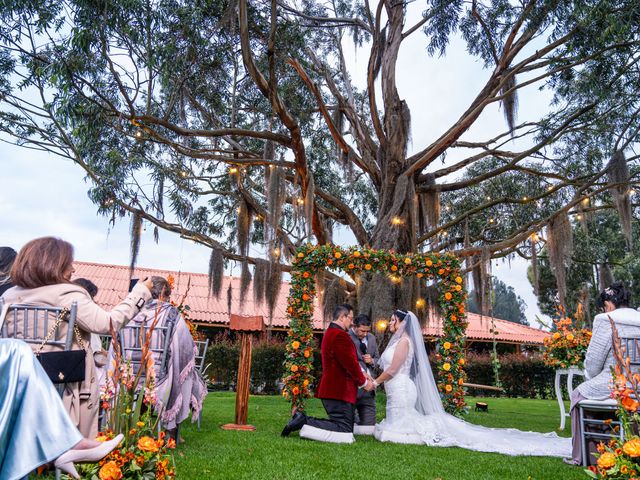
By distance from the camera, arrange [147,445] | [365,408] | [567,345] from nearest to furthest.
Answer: [147,445] < [567,345] < [365,408]

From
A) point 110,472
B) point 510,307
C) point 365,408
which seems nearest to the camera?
point 110,472

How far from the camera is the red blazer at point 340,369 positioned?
5.43 meters

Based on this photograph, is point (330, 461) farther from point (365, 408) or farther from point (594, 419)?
point (365, 408)

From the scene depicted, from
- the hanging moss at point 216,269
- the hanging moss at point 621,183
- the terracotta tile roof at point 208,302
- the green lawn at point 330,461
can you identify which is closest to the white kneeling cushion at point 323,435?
the green lawn at point 330,461

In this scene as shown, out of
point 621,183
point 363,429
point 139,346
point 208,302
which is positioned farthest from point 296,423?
point 208,302

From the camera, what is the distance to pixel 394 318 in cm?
630

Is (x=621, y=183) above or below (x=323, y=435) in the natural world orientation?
above

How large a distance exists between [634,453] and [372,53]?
10.6 metres

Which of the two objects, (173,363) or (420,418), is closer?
(173,363)

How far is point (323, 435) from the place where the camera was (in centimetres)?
523

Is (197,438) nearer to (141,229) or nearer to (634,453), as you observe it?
(634,453)

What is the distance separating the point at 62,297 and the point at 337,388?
3321 millimetres

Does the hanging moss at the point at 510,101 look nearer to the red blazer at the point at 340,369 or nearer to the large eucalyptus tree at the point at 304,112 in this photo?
the large eucalyptus tree at the point at 304,112

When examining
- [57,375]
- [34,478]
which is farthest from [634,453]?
[34,478]
